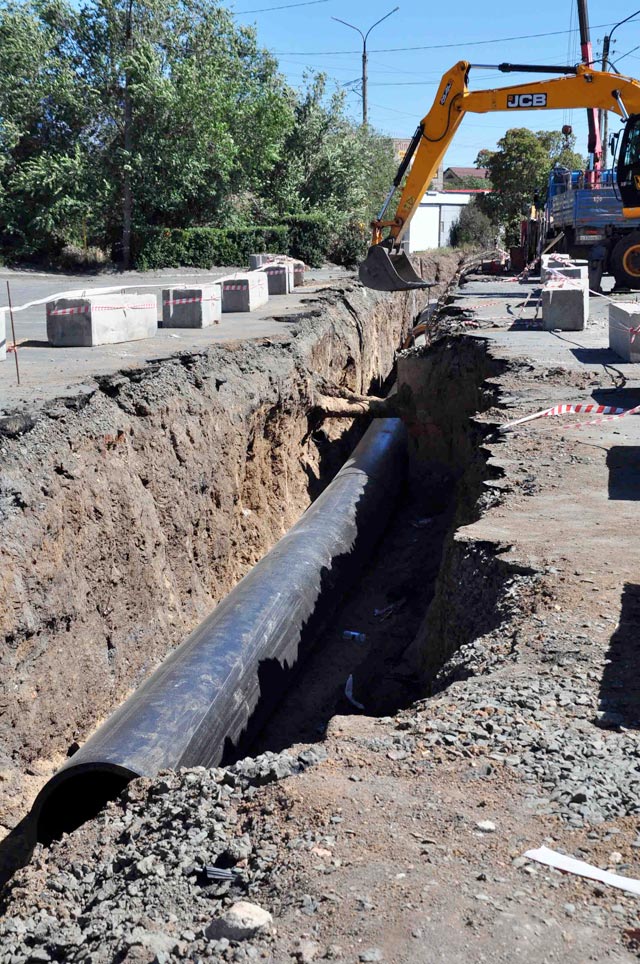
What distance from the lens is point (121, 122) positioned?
29.8m

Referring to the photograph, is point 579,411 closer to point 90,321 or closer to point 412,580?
point 412,580

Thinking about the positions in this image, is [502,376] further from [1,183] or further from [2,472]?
[1,183]

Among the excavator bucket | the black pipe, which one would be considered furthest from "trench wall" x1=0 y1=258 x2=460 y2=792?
the excavator bucket

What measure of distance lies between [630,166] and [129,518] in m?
12.2

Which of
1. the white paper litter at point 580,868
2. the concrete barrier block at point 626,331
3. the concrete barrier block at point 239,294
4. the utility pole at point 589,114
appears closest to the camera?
the white paper litter at point 580,868

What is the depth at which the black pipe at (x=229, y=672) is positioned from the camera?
202 inches

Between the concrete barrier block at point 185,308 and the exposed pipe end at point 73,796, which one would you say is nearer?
the exposed pipe end at point 73,796

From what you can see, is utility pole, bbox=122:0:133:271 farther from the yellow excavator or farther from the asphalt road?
the yellow excavator

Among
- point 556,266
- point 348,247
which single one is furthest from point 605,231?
point 348,247

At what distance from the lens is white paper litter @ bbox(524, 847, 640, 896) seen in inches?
108

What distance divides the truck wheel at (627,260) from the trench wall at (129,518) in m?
10.4

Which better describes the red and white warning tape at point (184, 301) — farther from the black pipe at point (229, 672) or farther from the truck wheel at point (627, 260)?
the truck wheel at point (627, 260)

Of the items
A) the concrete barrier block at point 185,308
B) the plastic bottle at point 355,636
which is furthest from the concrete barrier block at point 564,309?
the plastic bottle at point 355,636

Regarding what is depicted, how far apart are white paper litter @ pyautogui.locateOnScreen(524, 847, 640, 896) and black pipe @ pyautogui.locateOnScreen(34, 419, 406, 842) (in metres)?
2.65
